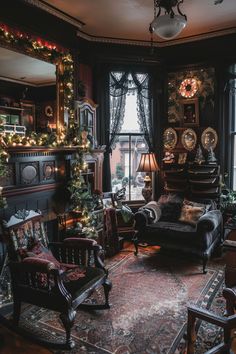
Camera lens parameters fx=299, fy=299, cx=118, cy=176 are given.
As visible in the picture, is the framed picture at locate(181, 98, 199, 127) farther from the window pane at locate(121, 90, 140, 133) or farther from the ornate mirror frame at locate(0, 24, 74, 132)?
the ornate mirror frame at locate(0, 24, 74, 132)

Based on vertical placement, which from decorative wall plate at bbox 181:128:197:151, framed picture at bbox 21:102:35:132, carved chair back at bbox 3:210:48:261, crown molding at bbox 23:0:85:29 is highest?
crown molding at bbox 23:0:85:29

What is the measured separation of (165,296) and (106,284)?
76cm

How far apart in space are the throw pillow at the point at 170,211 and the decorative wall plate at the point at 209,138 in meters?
1.18

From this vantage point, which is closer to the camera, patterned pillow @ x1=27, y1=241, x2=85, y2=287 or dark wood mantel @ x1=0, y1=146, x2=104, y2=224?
patterned pillow @ x1=27, y1=241, x2=85, y2=287

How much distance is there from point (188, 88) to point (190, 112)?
428 mm

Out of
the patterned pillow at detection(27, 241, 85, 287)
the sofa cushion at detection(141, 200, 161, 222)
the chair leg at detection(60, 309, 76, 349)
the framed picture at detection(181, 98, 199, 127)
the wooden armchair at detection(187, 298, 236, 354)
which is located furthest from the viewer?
the framed picture at detection(181, 98, 199, 127)

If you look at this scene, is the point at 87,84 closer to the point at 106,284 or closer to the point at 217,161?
the point at 217,161

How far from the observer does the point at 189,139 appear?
17.7 feet

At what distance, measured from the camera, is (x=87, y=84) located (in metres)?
5.20

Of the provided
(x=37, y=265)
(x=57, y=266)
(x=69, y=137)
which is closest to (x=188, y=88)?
(x=69, y=137)

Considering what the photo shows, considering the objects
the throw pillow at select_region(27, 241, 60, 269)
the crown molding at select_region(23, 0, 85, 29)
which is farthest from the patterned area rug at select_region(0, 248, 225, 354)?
the crown molding at select_region(23, 0, 85, 29)

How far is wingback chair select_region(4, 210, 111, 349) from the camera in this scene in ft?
8.59

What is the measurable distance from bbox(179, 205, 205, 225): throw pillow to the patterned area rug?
65 centimetres

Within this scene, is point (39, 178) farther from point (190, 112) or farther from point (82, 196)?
point (190, 112)
